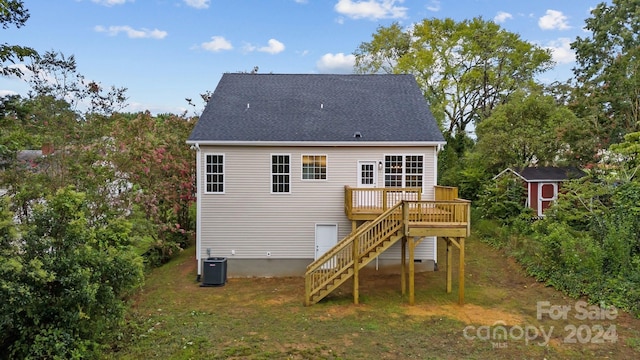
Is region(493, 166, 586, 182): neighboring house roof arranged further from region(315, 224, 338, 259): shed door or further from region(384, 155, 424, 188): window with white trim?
region(315, 224, 338, 259): shed door

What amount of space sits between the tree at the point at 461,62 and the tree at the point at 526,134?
8385mm

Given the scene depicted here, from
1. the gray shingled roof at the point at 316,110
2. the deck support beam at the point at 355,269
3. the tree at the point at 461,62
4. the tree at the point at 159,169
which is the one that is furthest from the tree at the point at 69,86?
the tree at the point at 461,62

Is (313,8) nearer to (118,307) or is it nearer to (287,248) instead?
(287,248)

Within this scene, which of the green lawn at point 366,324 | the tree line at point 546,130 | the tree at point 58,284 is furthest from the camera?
the tree line at point 546,130

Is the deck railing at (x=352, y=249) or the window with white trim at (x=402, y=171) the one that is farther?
the window with white trim at (x=402, y=171)

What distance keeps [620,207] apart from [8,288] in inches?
626

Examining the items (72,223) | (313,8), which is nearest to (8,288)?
(72,223)

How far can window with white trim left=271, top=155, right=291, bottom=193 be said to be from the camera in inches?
515

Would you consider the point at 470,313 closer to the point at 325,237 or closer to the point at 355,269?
the point at 355,269

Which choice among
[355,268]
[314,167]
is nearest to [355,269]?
[355,268]

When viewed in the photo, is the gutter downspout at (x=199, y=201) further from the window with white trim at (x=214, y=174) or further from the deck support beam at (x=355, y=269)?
the deck support beam at (x=355, y=269)

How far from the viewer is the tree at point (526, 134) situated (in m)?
18.7

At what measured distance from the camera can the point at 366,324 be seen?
9.05m

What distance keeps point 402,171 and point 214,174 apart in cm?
682
